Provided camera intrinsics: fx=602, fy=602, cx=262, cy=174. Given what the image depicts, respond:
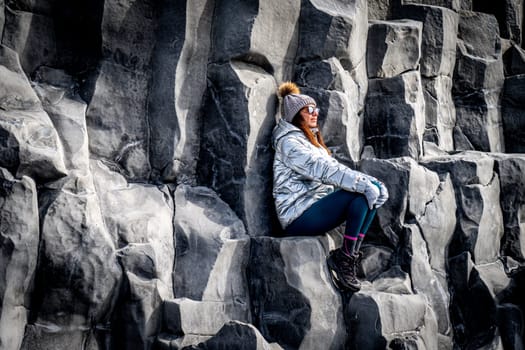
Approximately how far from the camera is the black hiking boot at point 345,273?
455 centimetres

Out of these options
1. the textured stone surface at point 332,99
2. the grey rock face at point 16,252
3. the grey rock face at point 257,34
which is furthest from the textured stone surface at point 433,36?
the grey rock face at point 16,252

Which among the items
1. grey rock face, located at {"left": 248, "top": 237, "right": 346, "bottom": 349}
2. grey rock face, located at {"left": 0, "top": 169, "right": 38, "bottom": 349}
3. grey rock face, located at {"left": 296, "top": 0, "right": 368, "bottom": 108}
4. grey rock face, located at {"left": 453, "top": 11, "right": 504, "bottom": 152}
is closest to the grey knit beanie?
grey rock face, located at {"left": 296, "top": 0, "right": 368, "bottom": 108}

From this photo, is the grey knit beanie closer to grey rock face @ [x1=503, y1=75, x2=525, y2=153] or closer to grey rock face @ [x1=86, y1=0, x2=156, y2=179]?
grey rock face @ [x1=86, y1=0, x2=156, y2=179]

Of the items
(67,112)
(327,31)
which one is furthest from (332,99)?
(67,112)

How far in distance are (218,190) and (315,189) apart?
82 centimetres

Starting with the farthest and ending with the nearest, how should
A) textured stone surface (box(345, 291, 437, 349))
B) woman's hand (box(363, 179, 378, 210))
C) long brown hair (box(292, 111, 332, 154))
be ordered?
long brown hair (box(292, 111, 332, 154))
woman's hand (box(363, 179, 378, 210))
textured stone surface (box(345, 291, 437, 349))

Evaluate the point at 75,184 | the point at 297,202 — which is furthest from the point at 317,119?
the point at 75,184

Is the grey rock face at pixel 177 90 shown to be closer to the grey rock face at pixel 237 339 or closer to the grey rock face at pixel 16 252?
the grey rock face at pixel 16 252

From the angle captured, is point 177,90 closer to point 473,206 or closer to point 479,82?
point 473,206

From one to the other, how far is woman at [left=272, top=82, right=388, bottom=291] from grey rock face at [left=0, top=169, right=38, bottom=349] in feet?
6.16

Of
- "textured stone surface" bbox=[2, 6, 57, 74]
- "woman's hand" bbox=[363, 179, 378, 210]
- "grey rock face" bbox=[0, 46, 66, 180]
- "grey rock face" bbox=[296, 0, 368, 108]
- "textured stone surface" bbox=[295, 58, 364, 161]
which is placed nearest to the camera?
"grey rock face" bbox=[0, 46, 66, 180]

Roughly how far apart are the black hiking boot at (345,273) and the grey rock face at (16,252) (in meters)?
2.17

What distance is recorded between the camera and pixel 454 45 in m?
7.03

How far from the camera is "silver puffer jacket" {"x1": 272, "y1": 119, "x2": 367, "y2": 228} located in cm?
467
